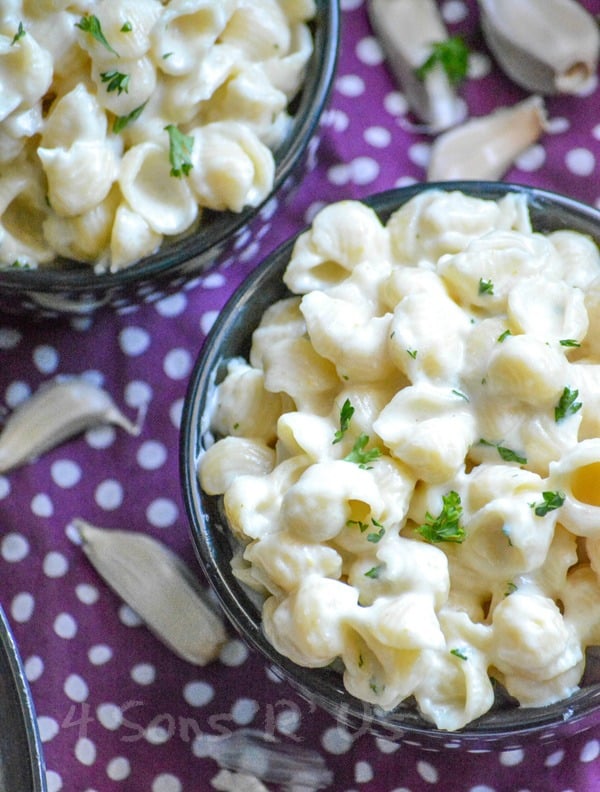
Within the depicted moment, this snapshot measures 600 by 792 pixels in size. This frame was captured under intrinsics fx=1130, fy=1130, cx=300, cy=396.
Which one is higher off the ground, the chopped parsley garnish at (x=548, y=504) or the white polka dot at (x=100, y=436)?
the chopped parsley garnish at (x=548, y=504)

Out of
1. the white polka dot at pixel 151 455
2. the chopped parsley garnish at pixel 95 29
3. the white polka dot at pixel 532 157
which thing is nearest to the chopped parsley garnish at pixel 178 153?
the chopped parsley garnish at pixel 95 29

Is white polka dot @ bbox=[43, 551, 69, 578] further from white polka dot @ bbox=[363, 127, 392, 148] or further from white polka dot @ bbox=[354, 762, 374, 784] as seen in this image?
white polka dot @ bbox=[363, 127, 392, 148]

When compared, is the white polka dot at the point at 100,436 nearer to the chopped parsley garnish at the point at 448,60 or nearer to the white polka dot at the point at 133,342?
the white polka dot at the point at 133,342

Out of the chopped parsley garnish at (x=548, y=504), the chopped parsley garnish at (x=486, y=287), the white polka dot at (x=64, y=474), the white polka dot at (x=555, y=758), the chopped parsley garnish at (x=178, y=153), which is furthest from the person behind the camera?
the white polka dot at (x=64, y=474)

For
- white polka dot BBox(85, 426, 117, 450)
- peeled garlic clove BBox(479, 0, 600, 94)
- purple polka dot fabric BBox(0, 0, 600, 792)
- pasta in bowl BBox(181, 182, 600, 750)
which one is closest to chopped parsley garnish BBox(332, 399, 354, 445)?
pasta in bowl BBox(181, 182, 600, 750)

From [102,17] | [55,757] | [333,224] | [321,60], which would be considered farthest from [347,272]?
[55,757]

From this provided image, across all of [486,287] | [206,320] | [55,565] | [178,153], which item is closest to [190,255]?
A: [178,153]

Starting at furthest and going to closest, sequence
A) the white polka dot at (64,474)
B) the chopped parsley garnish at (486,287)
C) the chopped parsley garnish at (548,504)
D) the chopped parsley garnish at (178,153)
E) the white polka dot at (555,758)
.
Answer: the white polka dot at (64,474)
the white polka dot at (555,758)
the chopped parsley garnish at (178,153)
the chopped parsley garnish at (486,287)
the chopped parsley garnish at (548,504)
